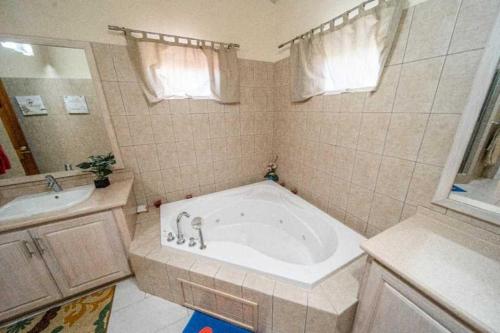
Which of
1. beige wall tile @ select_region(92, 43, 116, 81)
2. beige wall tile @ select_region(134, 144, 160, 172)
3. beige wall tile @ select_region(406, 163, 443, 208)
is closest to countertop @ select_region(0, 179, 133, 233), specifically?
beige wall tile @ select_region(134, 144, 160, 172)

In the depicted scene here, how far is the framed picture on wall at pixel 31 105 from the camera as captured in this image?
49.9 inches

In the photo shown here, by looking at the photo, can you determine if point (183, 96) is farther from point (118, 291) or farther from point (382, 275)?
point (382, 275)

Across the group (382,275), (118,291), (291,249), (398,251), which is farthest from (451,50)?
(118,291)

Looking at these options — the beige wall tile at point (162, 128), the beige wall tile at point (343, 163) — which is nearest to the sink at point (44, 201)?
the beige wall tile at point (162, 128)

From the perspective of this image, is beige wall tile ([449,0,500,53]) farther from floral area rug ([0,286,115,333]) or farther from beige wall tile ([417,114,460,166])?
floral area rug ([0,286,115,333])

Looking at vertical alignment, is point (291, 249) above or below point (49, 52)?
below

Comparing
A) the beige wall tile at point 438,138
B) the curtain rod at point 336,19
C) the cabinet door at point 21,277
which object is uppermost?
the curtain rod at point 336,19

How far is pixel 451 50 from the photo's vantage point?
0.84 metres

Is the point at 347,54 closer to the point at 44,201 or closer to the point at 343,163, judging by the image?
the point at 343,163

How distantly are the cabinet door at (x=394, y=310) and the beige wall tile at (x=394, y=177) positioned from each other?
0.60 meters

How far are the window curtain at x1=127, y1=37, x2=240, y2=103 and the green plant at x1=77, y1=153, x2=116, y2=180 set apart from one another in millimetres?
653

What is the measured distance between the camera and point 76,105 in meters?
1.39

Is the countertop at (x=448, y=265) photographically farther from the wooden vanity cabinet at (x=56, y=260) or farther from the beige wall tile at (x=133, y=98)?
the beige wall tile at (x=133, y=98)

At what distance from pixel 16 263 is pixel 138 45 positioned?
69.9 inches
